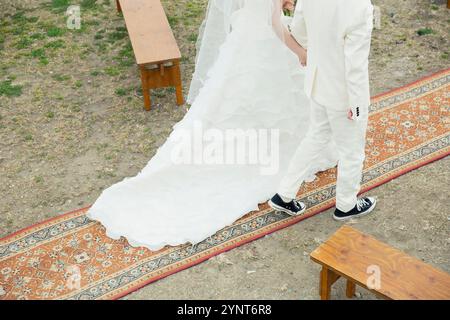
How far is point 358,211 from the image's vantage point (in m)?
4.53

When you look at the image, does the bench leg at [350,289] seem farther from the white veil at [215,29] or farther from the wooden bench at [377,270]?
the white veil at [215,29]

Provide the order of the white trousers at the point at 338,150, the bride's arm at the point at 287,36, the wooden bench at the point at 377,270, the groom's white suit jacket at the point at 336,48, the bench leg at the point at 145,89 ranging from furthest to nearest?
the bench leg at the point at 145,89
the bride's arm at the point at 287,36
the white trousers at the point at 338,150
the groom's white suit jacket at the point at 336,48
the wooden bench at the point at 377,270

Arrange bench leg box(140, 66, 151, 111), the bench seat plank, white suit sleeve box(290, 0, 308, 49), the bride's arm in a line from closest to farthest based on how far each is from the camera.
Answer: white suit sleeve box(290, 0, 308, 49) < the bride's arm < the bench seat plank < bench leg box(140, 66, 151, 111)

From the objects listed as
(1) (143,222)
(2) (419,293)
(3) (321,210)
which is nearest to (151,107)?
(1) (143,222)

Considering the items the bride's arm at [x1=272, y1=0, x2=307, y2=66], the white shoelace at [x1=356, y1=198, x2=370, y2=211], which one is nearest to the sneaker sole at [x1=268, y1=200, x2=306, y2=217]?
the white shoelace at [x1=356, y1=198, x2=370, y2=211]

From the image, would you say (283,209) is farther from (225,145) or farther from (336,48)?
(336,48)

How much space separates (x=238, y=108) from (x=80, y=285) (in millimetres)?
1802

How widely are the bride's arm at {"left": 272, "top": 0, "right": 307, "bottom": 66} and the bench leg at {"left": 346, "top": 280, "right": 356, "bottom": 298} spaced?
5.18 ft

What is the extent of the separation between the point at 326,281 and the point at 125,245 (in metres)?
1.52

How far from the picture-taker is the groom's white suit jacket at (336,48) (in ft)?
11.9

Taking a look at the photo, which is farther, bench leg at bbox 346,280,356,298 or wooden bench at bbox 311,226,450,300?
bench leg at bbox 346,280,356,298

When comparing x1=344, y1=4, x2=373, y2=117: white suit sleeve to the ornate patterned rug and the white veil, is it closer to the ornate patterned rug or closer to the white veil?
the white veil

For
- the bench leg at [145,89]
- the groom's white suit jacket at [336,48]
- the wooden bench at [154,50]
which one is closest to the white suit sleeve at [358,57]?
the groom's white suit jacket at [336,48]

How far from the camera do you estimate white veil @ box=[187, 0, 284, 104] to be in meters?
4.39
